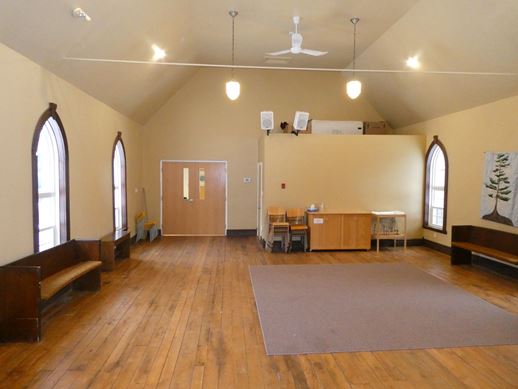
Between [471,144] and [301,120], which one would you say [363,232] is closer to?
[471,144]

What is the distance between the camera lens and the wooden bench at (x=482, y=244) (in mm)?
5188

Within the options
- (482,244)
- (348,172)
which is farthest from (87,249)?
(482,244)

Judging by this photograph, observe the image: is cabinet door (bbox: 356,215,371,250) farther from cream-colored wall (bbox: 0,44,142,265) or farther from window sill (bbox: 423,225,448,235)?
cream-colored wall (bbox: 0,44,142,265)

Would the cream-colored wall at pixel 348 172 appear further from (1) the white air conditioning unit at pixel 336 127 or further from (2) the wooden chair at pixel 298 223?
(1) the white air conditioning unit at pixel 336 127

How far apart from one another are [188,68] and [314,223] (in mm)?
4372

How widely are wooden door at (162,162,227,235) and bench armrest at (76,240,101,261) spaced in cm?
403

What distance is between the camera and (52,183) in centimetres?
441

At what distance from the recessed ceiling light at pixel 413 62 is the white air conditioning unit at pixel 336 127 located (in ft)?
6.96

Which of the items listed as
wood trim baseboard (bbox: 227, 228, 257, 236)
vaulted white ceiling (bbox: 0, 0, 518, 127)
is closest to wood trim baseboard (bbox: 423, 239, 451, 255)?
vaulted white ceiling (bbox: 0, 0, 518, 127)

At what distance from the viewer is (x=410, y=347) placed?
308 cm

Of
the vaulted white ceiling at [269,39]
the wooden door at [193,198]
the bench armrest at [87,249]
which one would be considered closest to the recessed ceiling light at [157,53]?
the vaulted white ceiling at [269,39]

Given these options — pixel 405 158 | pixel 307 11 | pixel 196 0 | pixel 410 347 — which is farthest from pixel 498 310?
pixel 196 0

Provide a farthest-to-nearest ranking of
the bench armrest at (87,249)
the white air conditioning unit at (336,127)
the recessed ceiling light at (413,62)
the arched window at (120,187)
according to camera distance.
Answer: the white air conditioning unit at (336,127) < the arched window at (120,187) < the recessed ceiling light at (413,62) < the bench armrest at (87,249)

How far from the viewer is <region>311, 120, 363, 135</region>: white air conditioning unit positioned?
8062 mm
